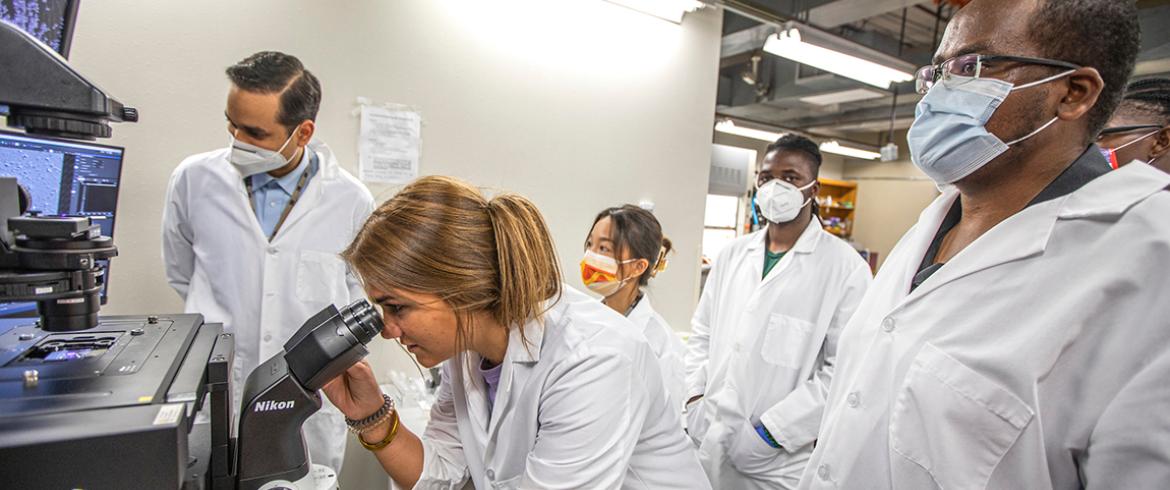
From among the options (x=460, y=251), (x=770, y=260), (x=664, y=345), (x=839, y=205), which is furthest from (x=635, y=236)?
(x=839, y=205)

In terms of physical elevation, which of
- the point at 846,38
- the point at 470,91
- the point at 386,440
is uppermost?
the point at 846,38

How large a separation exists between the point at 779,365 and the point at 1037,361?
1.02m

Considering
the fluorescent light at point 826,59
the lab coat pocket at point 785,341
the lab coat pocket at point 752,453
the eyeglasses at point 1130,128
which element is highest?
the fluorescent light at point 826,59

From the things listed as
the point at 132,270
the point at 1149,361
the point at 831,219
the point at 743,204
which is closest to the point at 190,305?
the point at 132,270

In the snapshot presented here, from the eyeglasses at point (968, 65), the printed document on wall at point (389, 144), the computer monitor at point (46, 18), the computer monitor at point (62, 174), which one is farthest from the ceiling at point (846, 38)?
the computer monitor at point (62, 174)

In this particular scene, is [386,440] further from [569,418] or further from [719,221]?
[719,221]

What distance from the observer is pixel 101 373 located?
677mm

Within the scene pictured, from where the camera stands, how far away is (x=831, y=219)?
31.5 feet

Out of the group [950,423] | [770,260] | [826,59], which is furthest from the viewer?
[826,59]

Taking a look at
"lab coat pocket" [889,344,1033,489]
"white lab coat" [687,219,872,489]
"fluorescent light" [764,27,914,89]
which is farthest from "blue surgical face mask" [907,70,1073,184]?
"fluorescent light" [764,27,914,89]

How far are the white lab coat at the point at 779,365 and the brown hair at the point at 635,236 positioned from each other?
382 mm

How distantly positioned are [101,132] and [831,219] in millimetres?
10277

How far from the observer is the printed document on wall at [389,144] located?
220 cm

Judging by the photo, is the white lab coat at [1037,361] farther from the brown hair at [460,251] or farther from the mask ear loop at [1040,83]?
the brown hair at [460,251]
